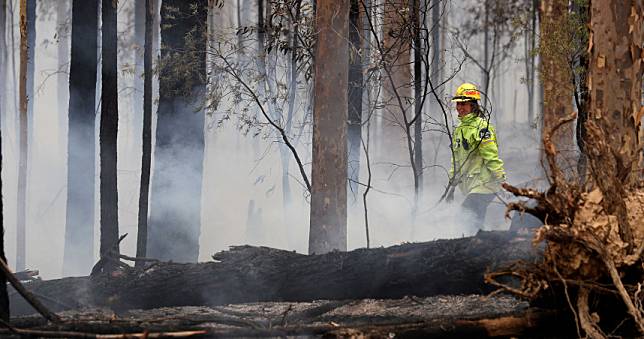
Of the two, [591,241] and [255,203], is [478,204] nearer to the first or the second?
[591,241]

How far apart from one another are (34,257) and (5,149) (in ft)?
48.7

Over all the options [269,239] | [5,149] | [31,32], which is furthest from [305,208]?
[5,149]

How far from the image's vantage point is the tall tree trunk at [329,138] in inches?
381

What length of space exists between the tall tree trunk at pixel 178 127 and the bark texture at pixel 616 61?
228 inches

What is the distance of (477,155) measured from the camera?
9930 mm

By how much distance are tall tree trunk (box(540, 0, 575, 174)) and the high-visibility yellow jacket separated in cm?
334

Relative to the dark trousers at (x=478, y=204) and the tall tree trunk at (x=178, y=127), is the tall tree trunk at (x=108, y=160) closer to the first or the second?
the tall tree trunk at (x=178, y=127)

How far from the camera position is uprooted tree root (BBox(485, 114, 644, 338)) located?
17.4 feet

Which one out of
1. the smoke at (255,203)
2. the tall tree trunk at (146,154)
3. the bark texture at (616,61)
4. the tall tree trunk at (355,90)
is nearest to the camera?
the bark texture at (616,61)

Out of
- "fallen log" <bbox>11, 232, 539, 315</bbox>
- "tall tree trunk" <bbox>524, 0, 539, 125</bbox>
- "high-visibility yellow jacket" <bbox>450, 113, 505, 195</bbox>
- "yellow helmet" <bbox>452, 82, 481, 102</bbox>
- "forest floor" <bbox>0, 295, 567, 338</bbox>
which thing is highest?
"tall tree trunk" <bbox>524, 0, 539, 125</bbox>

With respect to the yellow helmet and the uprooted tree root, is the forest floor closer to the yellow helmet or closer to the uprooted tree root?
the uprooted tree root

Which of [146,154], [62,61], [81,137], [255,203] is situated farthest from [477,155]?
[62,61]

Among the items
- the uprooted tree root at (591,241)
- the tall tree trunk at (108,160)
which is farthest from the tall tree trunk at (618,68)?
the tall tree trunk at (108,160)

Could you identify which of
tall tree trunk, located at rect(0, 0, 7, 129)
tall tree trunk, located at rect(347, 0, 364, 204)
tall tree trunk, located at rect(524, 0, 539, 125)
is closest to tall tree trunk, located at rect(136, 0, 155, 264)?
tall tree trunk, located at rect(347, 0, 364, 204)
